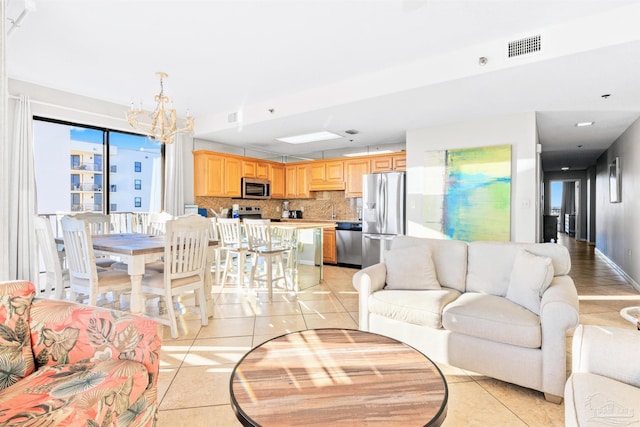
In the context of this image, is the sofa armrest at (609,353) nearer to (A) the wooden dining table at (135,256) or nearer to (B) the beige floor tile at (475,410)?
(B) the beige floor tile at (475,410)

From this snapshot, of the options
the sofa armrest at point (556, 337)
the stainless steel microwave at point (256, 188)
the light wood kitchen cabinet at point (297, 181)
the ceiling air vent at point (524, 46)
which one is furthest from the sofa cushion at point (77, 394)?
the light wood kitchen cabinet at point (297, 181)

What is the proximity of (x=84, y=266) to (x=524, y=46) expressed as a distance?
4.33 metres

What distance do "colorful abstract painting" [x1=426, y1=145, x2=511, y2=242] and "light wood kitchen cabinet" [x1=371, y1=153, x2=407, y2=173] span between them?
1.03m

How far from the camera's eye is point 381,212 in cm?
579

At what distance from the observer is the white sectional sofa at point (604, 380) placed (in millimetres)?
1061

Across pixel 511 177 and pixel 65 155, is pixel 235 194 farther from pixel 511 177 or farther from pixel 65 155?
pixel 511 177

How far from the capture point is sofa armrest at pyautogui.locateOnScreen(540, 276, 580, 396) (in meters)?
1.86

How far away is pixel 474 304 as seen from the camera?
7.48 feet

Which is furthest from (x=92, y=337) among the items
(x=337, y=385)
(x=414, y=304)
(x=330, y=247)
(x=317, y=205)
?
(x=317, y=205)

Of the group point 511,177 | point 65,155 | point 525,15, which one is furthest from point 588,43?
point 65,155

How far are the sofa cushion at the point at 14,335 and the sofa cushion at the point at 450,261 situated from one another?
2.72 meters

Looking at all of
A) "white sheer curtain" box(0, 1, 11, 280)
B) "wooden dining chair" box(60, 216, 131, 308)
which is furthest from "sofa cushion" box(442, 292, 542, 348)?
"white sheer curtain" box(0, 1, 11, 280)

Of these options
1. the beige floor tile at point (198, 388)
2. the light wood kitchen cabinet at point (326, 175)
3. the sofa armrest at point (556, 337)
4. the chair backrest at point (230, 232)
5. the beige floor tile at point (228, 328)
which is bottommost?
the beige floor tile at point (198, 388)

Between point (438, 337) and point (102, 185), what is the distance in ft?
16.2
